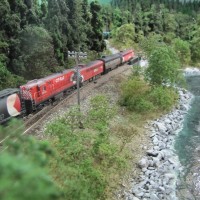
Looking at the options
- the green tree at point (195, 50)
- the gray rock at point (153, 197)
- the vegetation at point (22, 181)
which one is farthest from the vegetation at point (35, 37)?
the vegetation at point (22, 181)

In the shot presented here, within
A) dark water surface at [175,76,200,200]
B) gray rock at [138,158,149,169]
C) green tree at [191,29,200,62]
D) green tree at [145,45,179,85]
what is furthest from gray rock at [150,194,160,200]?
green tree at [191,29,200,62]

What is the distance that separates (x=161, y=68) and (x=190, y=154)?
14.6m

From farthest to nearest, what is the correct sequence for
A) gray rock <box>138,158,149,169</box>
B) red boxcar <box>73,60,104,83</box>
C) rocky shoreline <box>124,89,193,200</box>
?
red boxcar <box>73,60,104,83</box> → gray rock <box>138,158,149,169</box> → rocky shoreline <box>124,89,193,200</box>

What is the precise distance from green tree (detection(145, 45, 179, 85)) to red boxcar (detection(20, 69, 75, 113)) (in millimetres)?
9608

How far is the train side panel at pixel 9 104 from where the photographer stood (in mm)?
27594

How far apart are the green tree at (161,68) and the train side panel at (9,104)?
1938 cm

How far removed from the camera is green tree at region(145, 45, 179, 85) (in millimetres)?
43250

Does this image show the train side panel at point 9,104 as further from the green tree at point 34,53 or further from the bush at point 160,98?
the bush at point 160,98

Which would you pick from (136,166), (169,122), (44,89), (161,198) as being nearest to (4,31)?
(44,89)

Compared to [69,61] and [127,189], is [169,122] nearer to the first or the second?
[127,189]

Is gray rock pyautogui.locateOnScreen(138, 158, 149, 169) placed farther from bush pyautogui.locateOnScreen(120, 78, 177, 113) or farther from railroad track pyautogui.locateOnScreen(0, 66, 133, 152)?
bush pyautogui.locateOnScreen(120, 78, 177, 113)

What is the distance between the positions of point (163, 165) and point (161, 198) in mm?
5140

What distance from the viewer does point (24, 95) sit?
32562mm

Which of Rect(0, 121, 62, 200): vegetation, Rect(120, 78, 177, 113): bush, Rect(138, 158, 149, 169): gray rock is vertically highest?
Rect(0, 121, 62, 200): vegetation
